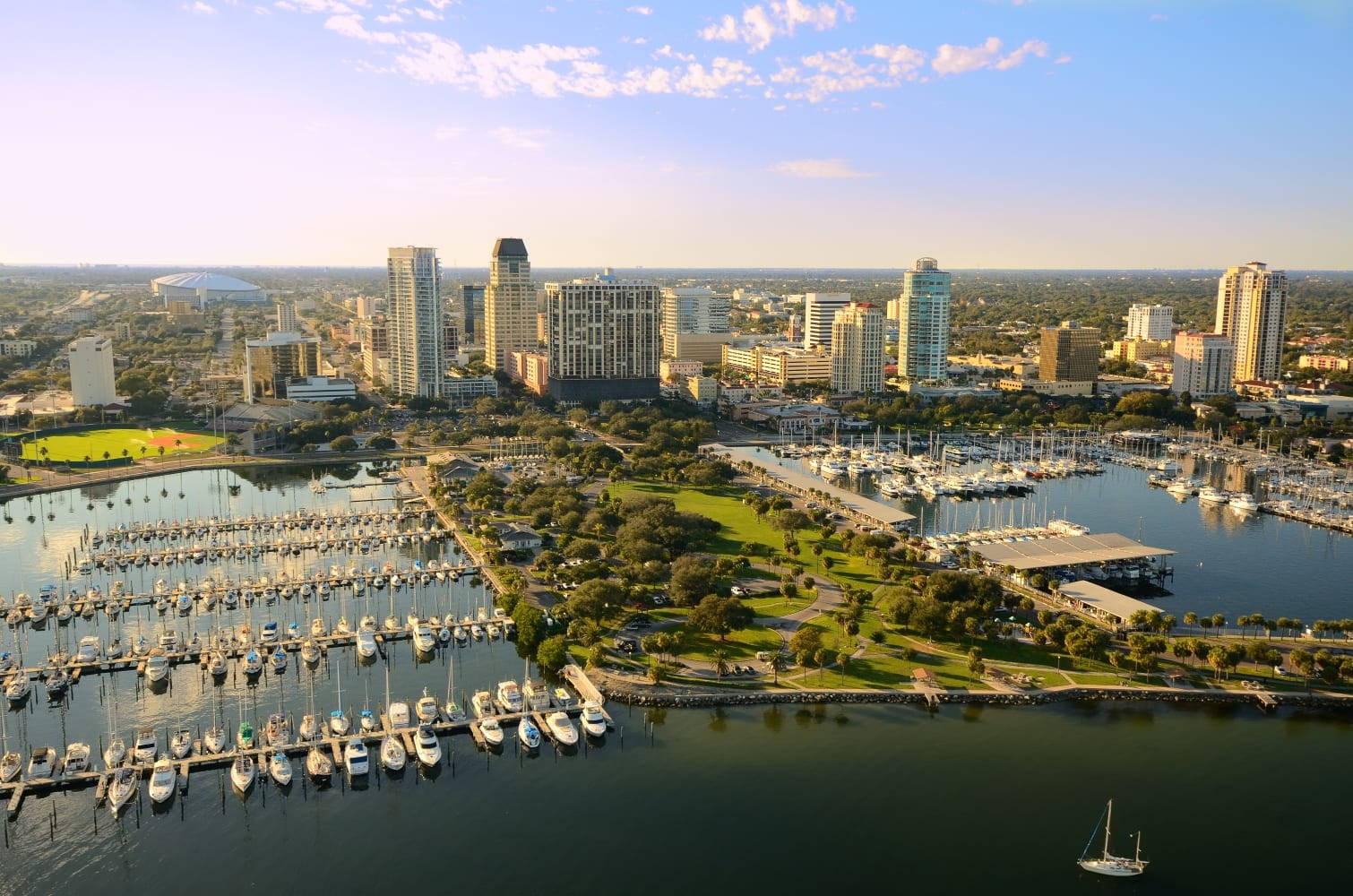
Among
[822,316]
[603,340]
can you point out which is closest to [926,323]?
[822,316]

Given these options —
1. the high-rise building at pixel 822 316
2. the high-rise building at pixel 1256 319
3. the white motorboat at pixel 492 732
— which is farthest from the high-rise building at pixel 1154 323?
the white motorboat at pixel 492 732

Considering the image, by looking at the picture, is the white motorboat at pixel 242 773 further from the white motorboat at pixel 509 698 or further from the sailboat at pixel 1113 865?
the sailboat at pixel 1113 865

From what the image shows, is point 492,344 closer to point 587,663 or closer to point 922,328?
point 922,328

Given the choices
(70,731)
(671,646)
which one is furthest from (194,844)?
(671,646)

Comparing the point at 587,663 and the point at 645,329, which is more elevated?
Answer: the point at 645,329

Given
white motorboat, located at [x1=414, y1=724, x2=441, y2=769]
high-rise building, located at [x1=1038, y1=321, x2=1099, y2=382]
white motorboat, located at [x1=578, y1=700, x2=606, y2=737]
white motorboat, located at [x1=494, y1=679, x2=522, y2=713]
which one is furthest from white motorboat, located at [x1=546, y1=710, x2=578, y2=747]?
high-rise building, located at [x1=1038, y1=321, x2=1099, y2=382]
